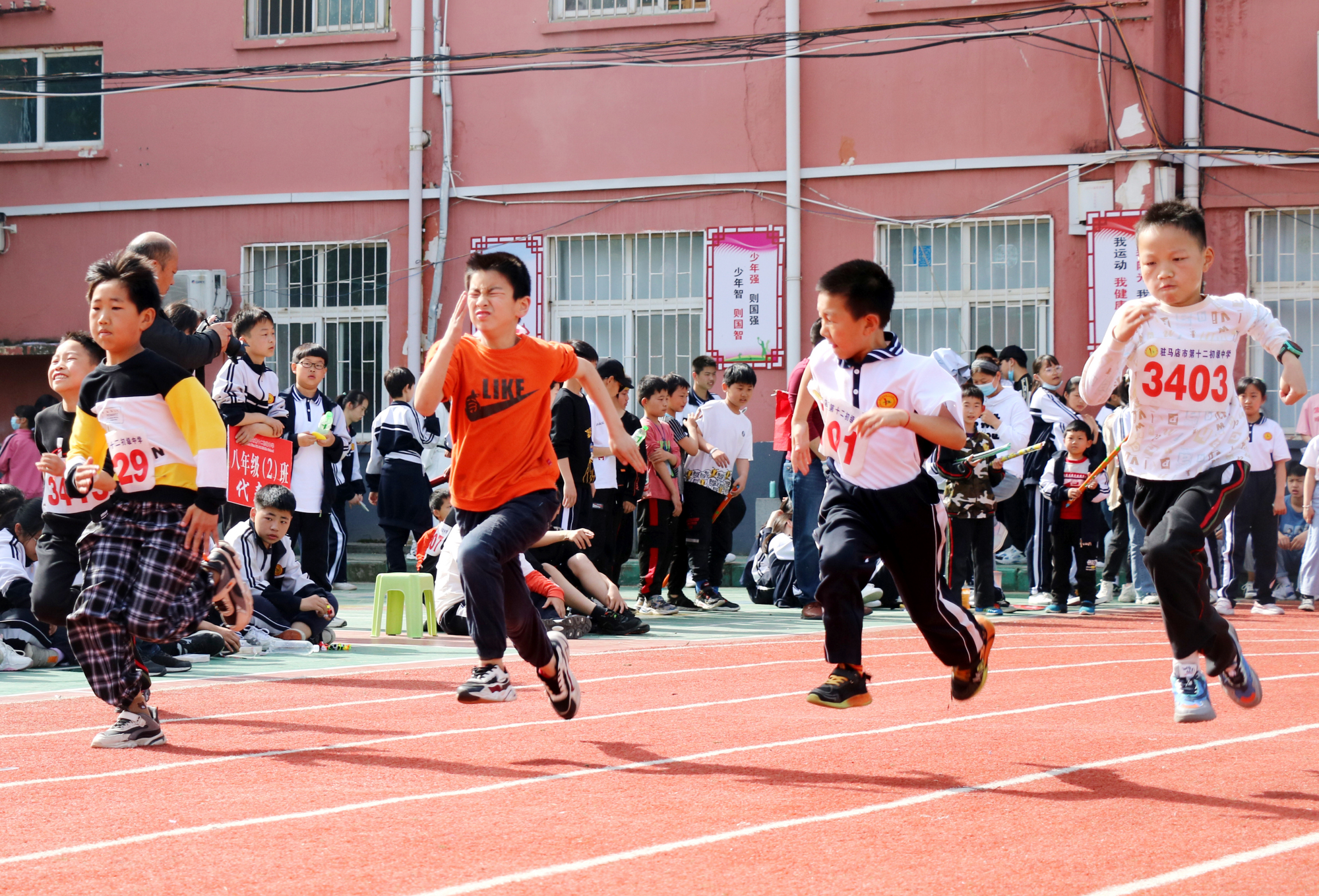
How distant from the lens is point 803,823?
14.8 ft

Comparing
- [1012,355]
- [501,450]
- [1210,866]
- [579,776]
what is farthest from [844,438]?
[1012,355]

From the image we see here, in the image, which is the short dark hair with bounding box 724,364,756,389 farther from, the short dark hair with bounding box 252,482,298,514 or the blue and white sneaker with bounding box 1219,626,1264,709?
the blue and white sneaker with bounding box 1219,626,1264,709

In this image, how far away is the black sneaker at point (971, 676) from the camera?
5906mm

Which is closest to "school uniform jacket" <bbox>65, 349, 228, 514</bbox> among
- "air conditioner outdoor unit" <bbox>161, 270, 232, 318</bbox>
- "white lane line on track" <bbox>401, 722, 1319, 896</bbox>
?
"white lane line on track" <bbox>401, 722, 1319, 896</bbox>

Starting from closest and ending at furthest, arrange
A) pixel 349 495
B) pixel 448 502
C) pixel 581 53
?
pixel 448 502 → pixel 349 495 → pixel 581 53

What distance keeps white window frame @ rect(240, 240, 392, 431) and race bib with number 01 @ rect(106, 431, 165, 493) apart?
12.7 metres

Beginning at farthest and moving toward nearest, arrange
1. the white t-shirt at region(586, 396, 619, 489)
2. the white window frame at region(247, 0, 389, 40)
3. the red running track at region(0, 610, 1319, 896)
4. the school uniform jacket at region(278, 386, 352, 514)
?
the white window frame at region(247, 0, 389, 40)
the white t-shirt at region(586, 396, 619, 489)
the school uniform jacket at region(278, 386, 352, 514)
the red running track at region(0, 610, 1319, 896)

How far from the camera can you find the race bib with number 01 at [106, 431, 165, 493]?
5992 millimetres

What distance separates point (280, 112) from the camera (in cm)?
1877

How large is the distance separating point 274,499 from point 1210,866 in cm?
696

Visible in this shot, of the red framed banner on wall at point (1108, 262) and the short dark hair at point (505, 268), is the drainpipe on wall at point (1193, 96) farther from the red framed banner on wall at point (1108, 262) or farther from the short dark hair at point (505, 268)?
the short dark hair at point (505, 268)

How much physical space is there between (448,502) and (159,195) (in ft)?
32.4

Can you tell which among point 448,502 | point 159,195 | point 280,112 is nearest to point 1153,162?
point 448,502

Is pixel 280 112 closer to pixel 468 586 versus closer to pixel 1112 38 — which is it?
pixel 1112 38
